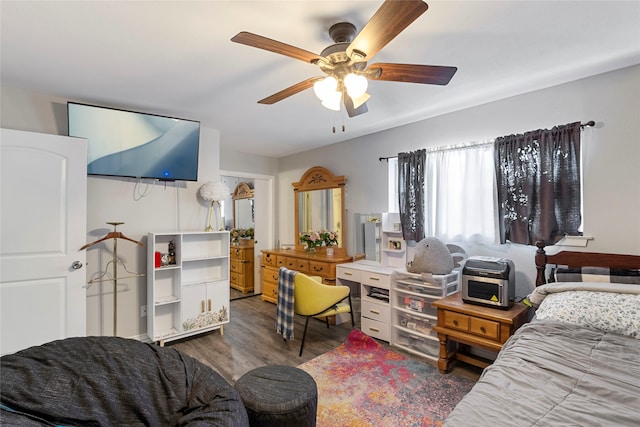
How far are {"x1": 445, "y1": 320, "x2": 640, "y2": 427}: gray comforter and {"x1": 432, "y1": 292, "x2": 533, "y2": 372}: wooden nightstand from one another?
602mm

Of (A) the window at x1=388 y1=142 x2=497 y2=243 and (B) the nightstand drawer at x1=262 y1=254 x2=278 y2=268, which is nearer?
(A) the window at x1=388 y1=142 x2=497 y2=243

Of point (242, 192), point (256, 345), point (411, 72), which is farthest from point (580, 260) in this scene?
point (242, 192)

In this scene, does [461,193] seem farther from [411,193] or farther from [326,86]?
[326,86]

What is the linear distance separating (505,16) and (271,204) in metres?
4.17

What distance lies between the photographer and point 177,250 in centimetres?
320

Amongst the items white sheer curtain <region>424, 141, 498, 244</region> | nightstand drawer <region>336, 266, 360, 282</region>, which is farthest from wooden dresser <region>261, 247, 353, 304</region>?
white sheer curtain <region>424, 141, 498, 244</region>

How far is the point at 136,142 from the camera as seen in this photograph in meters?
2.84

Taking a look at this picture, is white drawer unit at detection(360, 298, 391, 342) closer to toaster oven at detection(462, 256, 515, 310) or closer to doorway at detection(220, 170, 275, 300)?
toaster oven at detection(462, 256, 515, 310)

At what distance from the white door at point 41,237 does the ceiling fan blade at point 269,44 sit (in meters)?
2.06

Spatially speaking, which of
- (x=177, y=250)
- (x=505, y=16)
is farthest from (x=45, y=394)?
(x=505, y=16)

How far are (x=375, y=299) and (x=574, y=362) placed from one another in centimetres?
198

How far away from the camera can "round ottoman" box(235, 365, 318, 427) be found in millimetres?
1399

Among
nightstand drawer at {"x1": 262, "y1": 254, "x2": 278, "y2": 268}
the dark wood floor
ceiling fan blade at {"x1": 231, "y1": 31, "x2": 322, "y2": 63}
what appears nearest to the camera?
ceiling fan blade at {"x1": 231, "y1": 31, "x2": 322, "y2": 63}

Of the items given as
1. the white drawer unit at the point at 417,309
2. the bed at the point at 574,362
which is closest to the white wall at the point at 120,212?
the white drawer unit at the point at 417,309
